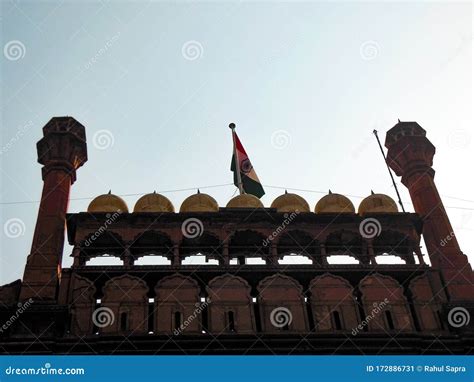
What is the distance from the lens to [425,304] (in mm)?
17203

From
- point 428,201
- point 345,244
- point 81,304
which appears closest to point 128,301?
point 81,304

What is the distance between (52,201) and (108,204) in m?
1.47

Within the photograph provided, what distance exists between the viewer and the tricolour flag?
74.4 feet

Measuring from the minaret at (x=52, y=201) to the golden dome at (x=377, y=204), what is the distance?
815 cm

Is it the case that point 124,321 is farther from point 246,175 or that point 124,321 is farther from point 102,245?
point 246,175

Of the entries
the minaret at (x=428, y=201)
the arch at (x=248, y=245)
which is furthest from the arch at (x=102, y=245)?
the minaret at (x=428, y=201)

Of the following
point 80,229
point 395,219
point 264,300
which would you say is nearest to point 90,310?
point 80,229

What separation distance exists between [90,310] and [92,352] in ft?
4.01

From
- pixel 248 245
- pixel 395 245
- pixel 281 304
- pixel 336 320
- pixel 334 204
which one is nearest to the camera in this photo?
pixel 336 320

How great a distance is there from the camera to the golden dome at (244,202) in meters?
19.5

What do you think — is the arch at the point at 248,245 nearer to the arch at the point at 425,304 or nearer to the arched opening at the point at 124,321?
the arched opening at the point at 124,321

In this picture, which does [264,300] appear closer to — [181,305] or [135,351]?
[181,305]

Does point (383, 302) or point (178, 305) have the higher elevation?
point (178, 305)

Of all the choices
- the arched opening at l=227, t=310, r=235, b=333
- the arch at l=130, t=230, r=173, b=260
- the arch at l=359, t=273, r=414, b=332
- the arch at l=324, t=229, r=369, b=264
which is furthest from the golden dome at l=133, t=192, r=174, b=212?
the arch at l=359, t=273, r=414, b=332
